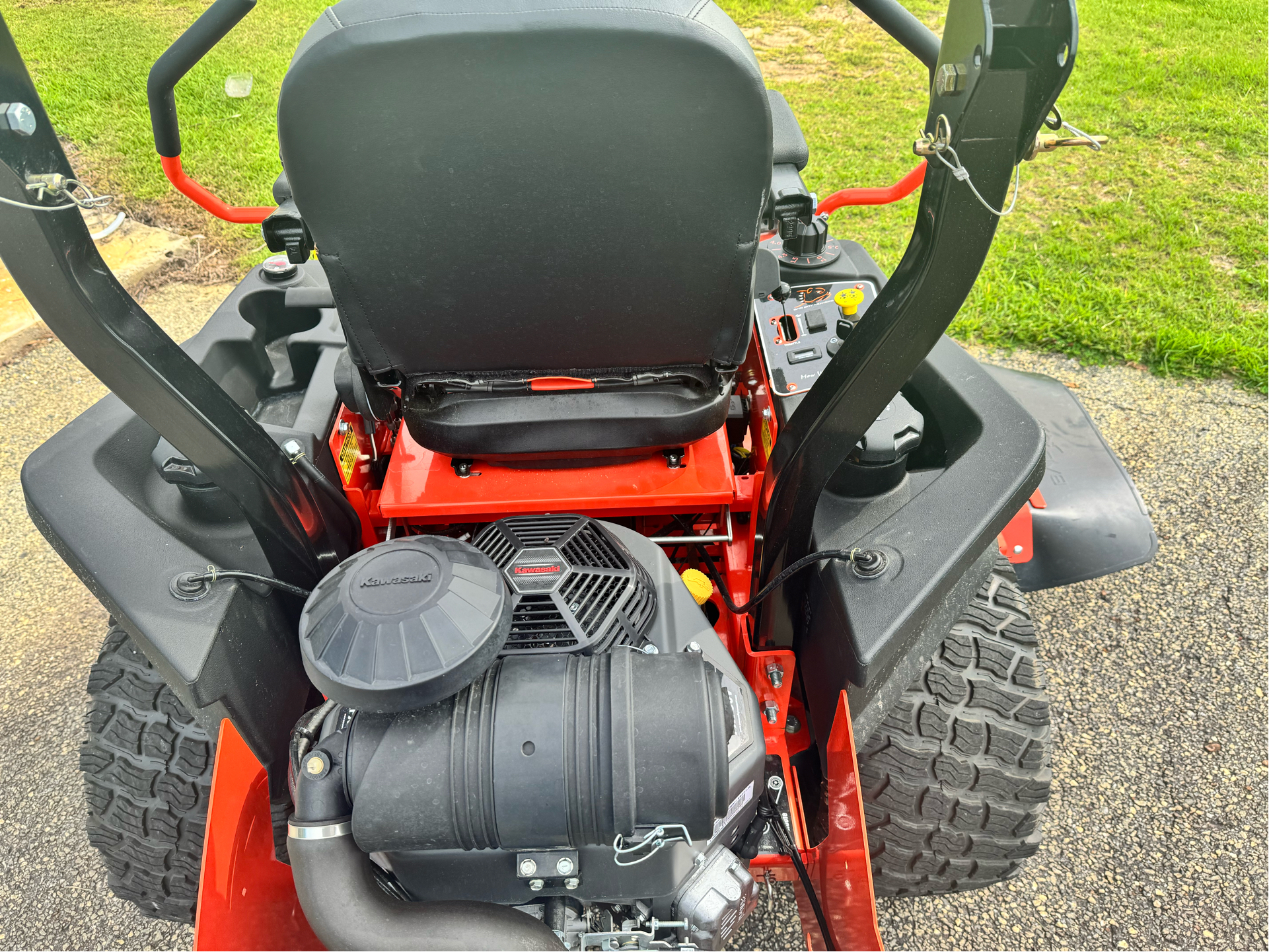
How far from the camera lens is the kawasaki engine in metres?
1.03

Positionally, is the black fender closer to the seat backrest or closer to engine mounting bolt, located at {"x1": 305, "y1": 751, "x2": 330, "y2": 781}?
the seat backrest

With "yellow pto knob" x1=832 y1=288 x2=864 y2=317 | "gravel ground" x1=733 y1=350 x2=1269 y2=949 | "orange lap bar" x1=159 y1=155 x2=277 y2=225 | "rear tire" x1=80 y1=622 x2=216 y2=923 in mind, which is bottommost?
"gravel ground" x1=733 y1=350 x2=1269 y2=949

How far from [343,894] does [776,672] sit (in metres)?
0.75

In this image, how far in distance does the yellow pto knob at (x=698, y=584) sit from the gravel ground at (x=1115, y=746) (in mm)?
804

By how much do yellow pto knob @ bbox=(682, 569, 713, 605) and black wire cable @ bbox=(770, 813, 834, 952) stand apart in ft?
1.25

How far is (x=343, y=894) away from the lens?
43.3 inches

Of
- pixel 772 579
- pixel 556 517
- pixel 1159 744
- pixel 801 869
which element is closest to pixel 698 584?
pixel 772 579

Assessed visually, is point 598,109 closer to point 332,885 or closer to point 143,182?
point 332,885

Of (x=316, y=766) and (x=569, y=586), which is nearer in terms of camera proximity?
(x=316, y=766)

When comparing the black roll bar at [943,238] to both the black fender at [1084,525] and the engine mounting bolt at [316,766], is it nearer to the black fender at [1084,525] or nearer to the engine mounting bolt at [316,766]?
the engine mounting bolt at [316,766]

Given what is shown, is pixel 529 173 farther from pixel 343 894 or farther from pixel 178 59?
pixel 343 894

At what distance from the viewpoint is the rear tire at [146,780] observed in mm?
1477

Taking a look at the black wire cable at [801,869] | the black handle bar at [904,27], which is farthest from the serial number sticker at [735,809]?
the black handle bar at [904,27]

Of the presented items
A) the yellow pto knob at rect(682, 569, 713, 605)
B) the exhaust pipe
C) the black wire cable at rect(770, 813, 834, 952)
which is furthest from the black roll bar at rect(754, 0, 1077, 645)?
the exhaust pipe
